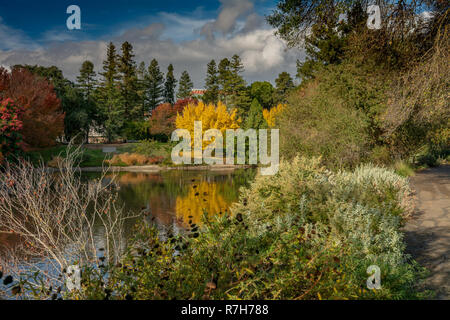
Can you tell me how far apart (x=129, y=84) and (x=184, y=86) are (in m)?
8.05

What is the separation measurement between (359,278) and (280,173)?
2.96 metres

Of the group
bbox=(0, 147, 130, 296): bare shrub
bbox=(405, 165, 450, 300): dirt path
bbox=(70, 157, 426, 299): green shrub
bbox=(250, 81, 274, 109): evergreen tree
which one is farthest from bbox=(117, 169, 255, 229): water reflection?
bbox=(250, 81, 274, 109): evergreen tree

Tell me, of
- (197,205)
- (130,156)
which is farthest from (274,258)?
(130,156)

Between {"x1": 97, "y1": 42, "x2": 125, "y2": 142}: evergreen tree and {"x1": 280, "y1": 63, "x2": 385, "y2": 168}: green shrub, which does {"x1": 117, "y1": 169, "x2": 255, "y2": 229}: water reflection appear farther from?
{"x1": 97, "y1": 42, "x2": 125, "y2": 142}: evergreen tree

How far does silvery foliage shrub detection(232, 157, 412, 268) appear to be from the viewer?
4348 millimetres

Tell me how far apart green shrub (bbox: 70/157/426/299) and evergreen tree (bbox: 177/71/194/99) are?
4382 cm

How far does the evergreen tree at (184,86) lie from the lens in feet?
159

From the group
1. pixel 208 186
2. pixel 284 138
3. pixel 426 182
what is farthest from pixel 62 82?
pixel 426 182

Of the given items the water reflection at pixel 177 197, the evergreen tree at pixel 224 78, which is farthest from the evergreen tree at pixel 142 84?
the water reflection at pixel 177 197

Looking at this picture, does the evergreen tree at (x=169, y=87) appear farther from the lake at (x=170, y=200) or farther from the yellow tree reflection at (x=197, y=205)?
the yellow tree reflection at (x=197, y=205)

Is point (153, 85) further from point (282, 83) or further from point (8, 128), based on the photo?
point (8, 128)

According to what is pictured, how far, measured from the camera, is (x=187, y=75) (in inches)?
1909

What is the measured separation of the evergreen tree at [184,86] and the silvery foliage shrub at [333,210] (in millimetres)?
42981
